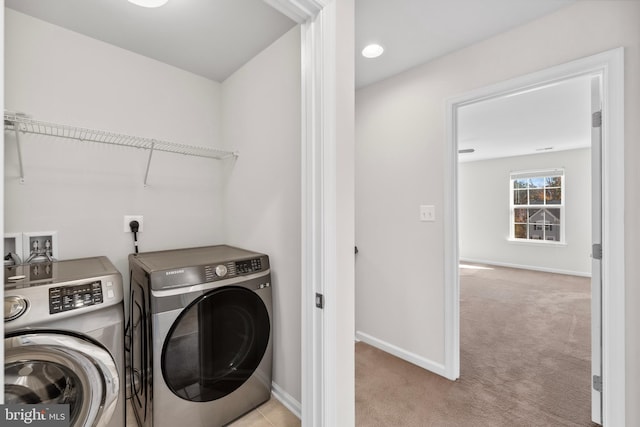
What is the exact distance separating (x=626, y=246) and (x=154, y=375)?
233 cm

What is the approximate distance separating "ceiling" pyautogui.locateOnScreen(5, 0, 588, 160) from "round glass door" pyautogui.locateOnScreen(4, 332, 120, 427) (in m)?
1.60

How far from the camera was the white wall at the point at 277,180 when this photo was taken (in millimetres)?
1639

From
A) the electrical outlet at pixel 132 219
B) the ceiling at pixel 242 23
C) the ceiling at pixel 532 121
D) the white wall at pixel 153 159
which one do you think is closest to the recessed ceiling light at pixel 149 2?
the ceiling at pixel 242 23

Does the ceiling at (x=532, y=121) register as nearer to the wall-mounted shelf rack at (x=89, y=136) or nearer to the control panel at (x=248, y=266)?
the control panel at (x=248, y=266)

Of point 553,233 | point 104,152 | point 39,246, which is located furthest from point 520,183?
point 39,246

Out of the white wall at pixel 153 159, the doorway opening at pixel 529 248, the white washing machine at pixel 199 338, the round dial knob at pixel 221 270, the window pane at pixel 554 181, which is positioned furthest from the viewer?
the window pane at pixel 554 181

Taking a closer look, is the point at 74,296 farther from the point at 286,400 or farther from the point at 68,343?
the point at 286,400

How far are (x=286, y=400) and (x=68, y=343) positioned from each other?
115 centimetres

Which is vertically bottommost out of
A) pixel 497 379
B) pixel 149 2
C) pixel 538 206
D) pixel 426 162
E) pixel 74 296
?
pixel 497 379

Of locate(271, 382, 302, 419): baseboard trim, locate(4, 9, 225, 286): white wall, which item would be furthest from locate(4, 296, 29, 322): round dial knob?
locate(271, 382, 302, 419): baseboard trim

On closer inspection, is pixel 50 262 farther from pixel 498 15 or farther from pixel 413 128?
pixel 498 15

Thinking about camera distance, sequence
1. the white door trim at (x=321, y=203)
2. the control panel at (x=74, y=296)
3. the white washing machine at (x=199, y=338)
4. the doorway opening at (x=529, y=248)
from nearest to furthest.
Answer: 1. the control panel at (x=74, y=296)
2. the white door trim at (x=321, y=203)
3. the white washing machine at (x=199, y=338)
4. the doorway opening at (x=529, y=248)

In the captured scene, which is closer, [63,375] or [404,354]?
[63,375]

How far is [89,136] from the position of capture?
5.75 ft
